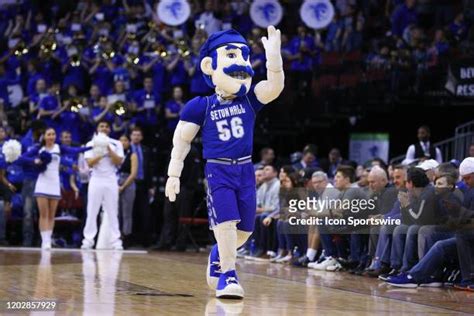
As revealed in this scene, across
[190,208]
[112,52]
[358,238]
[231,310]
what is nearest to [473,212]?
[358,238]

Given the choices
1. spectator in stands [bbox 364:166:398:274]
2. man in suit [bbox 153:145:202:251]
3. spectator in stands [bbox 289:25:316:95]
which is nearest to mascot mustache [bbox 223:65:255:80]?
spectator in stands [bbox 364:166:398:274]

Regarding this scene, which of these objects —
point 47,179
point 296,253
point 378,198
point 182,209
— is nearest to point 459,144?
point 296,253

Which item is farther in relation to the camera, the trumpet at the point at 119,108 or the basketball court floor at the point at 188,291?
the trumpet at the point at 119,108

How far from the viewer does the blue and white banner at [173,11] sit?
20.9m

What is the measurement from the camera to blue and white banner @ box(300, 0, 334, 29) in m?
20.5

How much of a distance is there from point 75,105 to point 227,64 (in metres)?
11.0

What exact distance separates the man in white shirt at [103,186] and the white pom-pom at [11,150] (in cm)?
109

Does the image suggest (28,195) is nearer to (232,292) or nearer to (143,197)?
(143,197)

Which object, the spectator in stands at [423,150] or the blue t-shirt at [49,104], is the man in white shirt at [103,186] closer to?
the blue t-shirt at [49,104]

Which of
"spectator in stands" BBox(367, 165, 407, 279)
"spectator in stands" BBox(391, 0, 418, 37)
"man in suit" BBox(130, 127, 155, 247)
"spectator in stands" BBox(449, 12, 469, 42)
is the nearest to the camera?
"spectator in stands" BBox(367, 165, 407, 279)

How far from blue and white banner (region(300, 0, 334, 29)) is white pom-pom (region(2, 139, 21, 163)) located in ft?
20.3

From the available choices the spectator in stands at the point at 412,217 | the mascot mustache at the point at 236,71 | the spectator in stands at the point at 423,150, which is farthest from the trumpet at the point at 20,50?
the mascot mustache at the point at 236,71

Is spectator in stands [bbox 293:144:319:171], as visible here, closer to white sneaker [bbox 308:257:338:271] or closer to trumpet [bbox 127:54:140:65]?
white sneaker [bbox 308:257:338:271]

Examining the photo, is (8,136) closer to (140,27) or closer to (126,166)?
(126,166)
